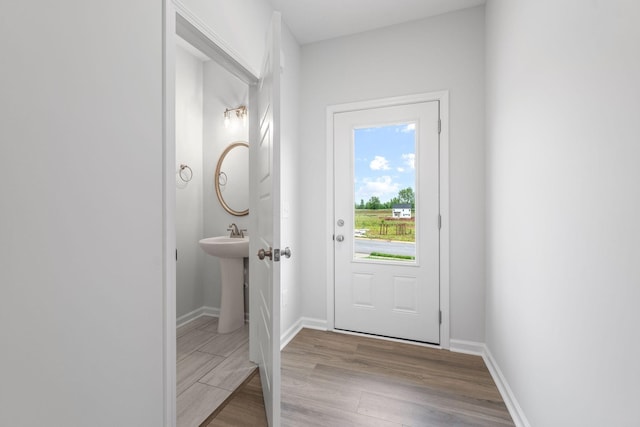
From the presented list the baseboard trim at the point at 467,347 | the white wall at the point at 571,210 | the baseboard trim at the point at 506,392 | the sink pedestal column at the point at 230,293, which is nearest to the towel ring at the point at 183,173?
the sink pedestal column at the point at 230,293

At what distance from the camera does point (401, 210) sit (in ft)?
7.93

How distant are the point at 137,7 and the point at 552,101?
5.66ft

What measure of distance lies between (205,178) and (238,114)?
78 centimetres

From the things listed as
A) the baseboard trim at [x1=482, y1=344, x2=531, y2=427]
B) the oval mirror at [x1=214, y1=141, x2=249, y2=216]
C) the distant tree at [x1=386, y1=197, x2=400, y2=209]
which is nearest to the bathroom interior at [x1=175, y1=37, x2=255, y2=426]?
the oval mirror at [x1=214, y1=141, x2=249, y2=216]

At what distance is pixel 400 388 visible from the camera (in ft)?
5.85

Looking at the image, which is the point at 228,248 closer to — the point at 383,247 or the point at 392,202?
the point at 383,247

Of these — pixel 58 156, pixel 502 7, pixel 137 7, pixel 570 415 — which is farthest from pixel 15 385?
pixel 502 7

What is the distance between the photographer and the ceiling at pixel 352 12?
2.14 m

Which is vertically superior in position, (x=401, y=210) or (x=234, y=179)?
(x=234, y=179)

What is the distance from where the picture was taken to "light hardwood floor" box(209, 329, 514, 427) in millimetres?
1528

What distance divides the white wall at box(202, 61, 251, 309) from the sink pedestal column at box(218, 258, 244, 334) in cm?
27

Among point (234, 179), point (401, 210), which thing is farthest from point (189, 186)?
point (401, 210)

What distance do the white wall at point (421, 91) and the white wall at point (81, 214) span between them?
161cm

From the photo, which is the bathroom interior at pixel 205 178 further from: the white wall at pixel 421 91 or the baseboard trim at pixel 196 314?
the white wall at pixel 421 91
